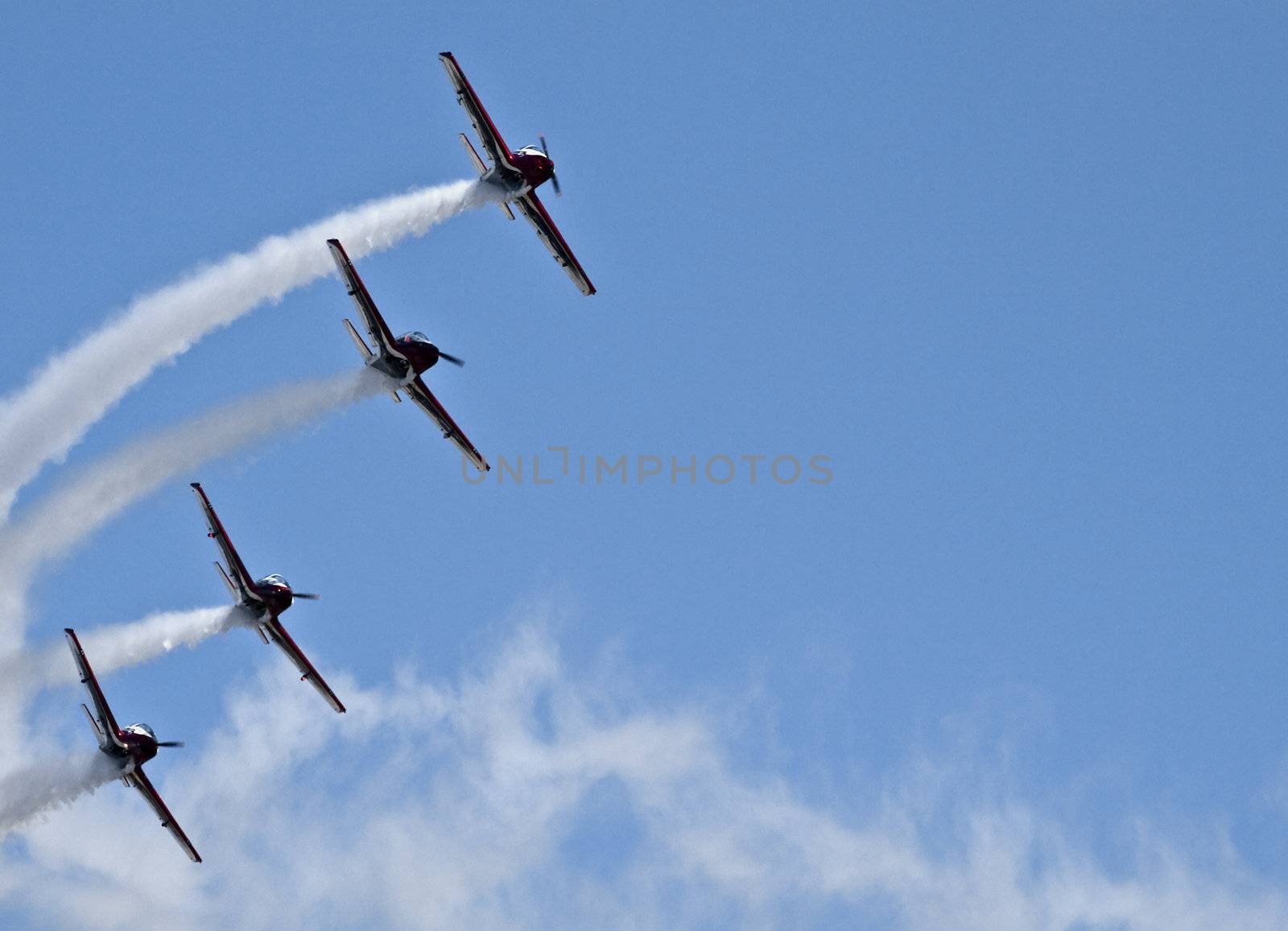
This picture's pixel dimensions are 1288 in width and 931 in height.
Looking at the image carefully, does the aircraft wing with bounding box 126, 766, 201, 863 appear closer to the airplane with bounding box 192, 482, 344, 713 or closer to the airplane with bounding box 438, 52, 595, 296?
the airplane with bounding box 192, 482, 344, 713

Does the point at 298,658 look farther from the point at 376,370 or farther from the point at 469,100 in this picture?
the point at 469,100

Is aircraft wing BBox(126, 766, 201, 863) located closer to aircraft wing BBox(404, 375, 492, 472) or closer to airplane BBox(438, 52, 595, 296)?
aircraft wing BBox(404, 375, 492, 472)

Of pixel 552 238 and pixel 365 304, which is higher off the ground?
pixel 552 238

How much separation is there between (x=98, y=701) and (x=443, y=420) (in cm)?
2274

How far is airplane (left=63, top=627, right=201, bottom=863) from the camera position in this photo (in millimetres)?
84875

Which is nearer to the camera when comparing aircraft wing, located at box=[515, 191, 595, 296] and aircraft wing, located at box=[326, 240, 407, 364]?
aircraft wing, located at box=[326, 240, 407, 364]

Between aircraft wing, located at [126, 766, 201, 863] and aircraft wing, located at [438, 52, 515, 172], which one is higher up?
aircraft wing, located at [438, 52, 515, 172]

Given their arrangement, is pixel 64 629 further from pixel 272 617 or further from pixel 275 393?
pixel 275 393

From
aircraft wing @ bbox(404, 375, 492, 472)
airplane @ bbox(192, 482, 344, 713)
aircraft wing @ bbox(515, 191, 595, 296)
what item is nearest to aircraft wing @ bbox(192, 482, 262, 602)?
airplane @ bbox(192, 482, 344, 713)

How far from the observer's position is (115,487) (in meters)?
87.1

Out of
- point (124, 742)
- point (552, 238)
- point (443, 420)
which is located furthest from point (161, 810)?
point (552, 238)

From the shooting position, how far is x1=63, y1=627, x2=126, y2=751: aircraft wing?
84562 millimetres

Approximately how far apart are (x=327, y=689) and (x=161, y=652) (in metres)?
10.0

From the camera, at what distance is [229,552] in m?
88.3
